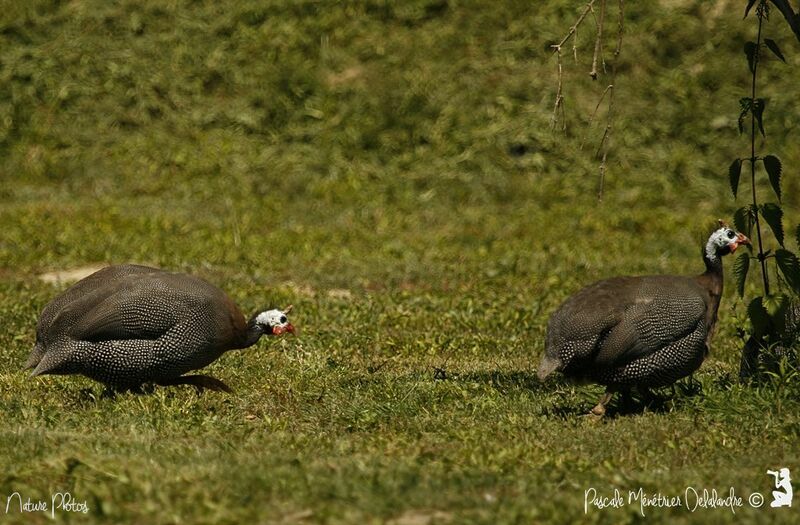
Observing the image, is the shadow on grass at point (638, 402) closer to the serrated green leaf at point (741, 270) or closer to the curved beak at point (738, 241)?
the serrated green leaf at point (741, 270)

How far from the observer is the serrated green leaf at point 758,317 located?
811 centimetres

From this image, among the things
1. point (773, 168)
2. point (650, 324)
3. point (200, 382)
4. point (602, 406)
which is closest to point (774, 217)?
point (773, 168)

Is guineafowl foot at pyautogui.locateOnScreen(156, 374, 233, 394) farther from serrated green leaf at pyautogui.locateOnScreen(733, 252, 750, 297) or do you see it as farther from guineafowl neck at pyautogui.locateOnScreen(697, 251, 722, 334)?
serrated green leaf at pyautogui.locateOnScreen(733, 252, 750, 297)

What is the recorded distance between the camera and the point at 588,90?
18141 mm

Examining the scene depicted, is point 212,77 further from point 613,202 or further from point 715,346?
point 715,346

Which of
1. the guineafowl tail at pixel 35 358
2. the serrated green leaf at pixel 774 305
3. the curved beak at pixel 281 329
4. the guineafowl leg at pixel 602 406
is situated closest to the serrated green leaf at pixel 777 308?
the serrated green leaf at pixel 774 305

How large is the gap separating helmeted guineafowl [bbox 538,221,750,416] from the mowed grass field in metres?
0.24

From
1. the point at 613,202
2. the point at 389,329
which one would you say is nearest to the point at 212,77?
the point at 613,202

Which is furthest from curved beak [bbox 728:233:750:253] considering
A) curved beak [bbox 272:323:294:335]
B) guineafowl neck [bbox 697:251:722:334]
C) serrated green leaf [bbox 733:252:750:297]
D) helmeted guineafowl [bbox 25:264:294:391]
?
helmeted guineafowl [bbox 25:264:294:391]

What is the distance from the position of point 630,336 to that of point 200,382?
8.77 feet

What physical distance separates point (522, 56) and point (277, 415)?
38.7ft

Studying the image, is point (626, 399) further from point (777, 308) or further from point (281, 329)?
point (281, 329)

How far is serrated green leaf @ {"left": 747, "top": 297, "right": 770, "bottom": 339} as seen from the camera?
811 cm

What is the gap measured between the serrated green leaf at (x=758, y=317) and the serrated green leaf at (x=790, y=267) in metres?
0.22
